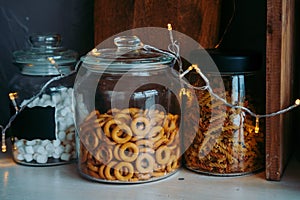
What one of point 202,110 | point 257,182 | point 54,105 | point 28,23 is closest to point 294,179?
point 257,182

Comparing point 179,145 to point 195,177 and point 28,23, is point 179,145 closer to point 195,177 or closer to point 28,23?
point 195,177

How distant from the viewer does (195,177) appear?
2.54 feet

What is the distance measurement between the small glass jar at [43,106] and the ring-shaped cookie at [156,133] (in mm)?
161

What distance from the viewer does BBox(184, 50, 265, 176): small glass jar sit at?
757mm

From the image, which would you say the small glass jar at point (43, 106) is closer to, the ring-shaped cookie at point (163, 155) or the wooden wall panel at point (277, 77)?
the ring-shaped cookie at point (163, 155)

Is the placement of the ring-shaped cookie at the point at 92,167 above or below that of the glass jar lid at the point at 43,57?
below

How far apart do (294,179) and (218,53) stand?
0.70 ft

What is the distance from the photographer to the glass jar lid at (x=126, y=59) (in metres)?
0.75

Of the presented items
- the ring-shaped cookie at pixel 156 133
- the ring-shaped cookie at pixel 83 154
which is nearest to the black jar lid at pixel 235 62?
the ring-shaped cookie at pixel 156 133

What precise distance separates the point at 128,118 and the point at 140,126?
2 cm

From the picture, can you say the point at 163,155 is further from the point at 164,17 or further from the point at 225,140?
the point at 164,17

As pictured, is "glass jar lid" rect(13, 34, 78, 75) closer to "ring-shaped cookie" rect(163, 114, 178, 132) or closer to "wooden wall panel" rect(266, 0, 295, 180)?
"ring-shaped cookie" rect(163, 114, 178, 132)

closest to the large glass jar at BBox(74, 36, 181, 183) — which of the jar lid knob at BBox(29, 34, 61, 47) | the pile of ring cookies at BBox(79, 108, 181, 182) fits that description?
the pile of ring cookies at BBox(79, 108, 181, 182)

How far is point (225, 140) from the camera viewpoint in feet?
2.50
